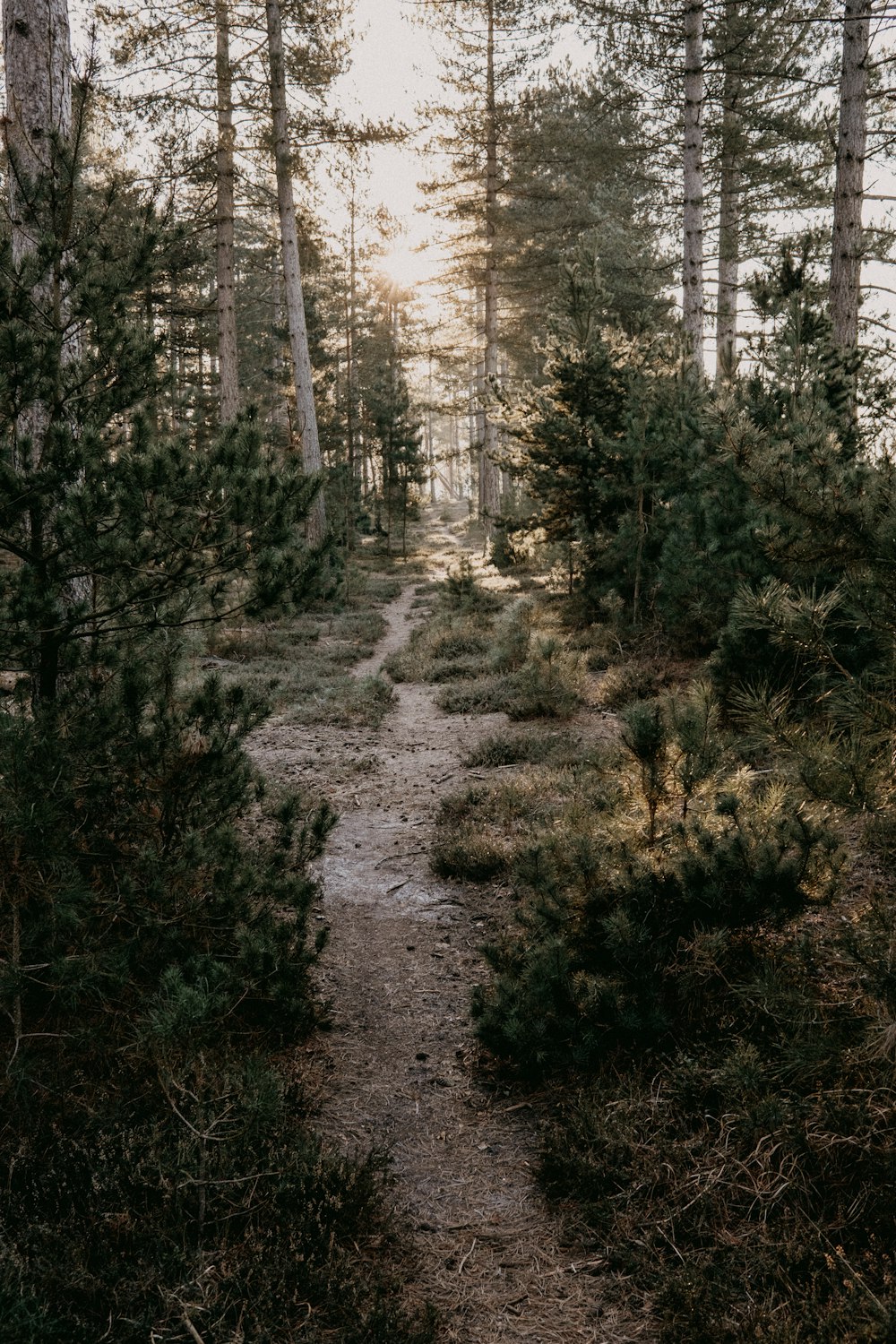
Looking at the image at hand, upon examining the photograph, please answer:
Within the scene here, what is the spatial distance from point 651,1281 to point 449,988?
2144 mm

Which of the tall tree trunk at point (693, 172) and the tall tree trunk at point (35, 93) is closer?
the tall tree trunk at point (35, 93)

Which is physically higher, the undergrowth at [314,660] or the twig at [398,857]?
the undergrowth at [314,660]

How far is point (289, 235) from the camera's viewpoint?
593 inches

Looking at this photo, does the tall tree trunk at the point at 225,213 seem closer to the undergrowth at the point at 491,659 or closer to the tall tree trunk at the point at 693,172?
the undergrowth at the point at 491,659

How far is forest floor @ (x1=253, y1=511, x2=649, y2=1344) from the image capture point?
2609 millimetres

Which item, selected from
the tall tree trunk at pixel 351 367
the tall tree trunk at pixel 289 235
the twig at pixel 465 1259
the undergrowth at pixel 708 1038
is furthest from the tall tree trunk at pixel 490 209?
the twig at pixel 465 1259

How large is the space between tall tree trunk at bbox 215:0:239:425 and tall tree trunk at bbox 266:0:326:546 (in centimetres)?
83

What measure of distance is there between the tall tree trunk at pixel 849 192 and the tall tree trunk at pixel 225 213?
9.30m

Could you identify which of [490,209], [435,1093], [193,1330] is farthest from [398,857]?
[490,209]

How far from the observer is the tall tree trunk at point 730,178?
14117mm

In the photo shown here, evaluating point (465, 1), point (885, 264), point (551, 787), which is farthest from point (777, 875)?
point (465, 1)

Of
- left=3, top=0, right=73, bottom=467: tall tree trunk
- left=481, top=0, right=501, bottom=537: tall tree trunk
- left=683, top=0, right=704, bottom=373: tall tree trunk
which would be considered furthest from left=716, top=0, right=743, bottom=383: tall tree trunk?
left=3, top=0, right=73, bottom=467: tall tree trunk

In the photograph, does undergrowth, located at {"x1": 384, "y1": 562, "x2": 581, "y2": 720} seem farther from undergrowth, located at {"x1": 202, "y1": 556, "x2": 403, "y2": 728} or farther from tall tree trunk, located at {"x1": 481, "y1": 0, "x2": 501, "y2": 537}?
tall tree trunk, located at {"x1": 481, "y1": 0, "x2": 501, "y2": 537}

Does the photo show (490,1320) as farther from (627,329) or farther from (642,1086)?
(627,329)
